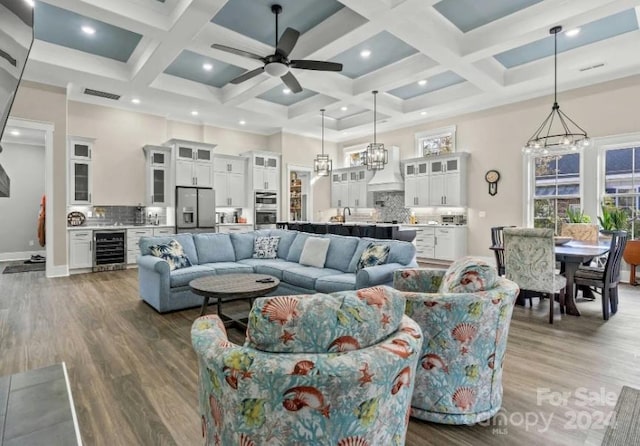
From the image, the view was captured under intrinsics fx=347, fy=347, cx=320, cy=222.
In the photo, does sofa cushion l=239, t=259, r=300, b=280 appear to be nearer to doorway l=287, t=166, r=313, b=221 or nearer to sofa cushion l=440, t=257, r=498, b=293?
sofa cushion l=440, t=257, r=498, b=293

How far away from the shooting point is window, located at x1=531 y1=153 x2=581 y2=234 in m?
6.52

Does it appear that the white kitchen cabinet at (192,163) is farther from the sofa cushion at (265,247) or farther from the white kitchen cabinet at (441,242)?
the white kitchen cabinet at (441,242)

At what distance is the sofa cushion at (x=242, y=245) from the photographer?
17.7ft

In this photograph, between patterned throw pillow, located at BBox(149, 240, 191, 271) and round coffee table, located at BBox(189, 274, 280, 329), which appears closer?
round coffee table, located at BBox(189, 274, 280, 329)

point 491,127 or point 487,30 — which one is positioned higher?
point 487,30

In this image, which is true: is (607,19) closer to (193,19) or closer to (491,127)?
(491,127)

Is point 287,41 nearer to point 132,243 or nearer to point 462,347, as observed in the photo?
point 462,347

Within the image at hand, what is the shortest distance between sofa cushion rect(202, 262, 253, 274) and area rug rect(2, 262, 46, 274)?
4.83 meters

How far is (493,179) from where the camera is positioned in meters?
7.50

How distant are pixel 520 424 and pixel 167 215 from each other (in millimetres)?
7987

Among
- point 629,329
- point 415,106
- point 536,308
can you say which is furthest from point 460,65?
point 629,329

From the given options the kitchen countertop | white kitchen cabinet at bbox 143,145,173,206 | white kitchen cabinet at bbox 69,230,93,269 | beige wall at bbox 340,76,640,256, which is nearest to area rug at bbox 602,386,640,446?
beige wall at bbox 340,76,640,256

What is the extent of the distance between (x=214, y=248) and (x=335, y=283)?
2.15 meters

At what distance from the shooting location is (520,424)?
2.01m
